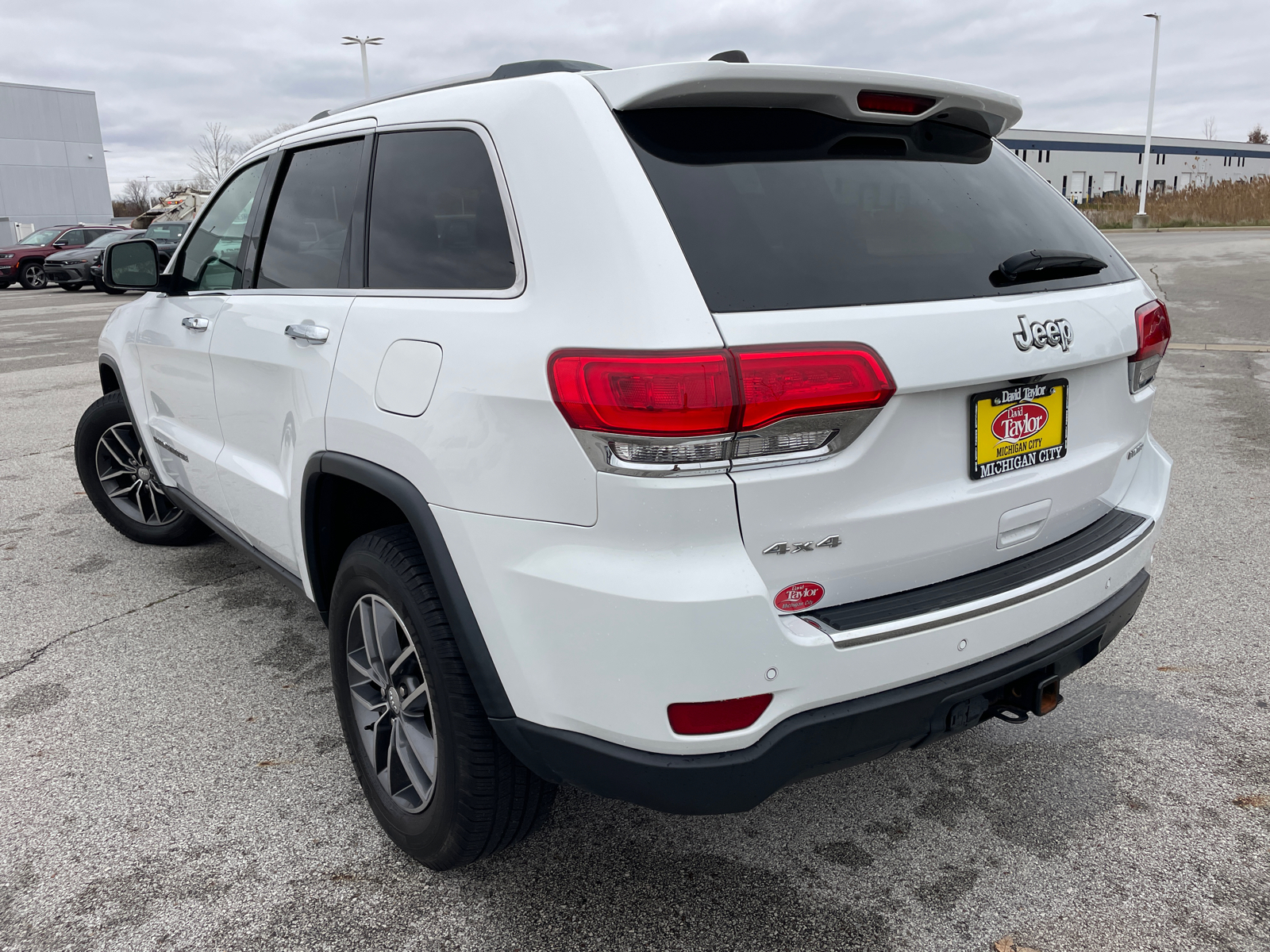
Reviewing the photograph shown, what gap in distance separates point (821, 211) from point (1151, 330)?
1.05 m

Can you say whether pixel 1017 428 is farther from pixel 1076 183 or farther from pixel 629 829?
pixel 1076 183

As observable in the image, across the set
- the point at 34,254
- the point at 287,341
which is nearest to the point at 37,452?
the point at 287,341

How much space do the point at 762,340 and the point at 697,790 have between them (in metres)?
0.86

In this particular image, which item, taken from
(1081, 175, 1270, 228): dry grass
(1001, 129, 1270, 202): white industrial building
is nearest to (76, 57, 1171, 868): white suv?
(1081, 175, 1270, 228): dry grass

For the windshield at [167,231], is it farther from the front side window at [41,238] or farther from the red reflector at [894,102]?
the red reflector at [894,102]

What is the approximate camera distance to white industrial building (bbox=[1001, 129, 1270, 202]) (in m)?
71.3

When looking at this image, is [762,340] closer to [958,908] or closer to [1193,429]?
Answer: [958,908]

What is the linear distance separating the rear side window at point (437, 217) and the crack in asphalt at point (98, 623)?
2297mm

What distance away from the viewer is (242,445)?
124 inches

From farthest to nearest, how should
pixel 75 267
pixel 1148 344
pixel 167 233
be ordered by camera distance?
pixel 75 267, pixel 167 233, pixel 1148 344

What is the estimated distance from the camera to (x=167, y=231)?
22984 millimetres

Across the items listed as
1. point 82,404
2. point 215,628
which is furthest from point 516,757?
point 82,404

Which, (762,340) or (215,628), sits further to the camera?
(215,628)

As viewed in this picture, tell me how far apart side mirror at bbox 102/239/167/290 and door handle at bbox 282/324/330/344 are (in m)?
1.53
